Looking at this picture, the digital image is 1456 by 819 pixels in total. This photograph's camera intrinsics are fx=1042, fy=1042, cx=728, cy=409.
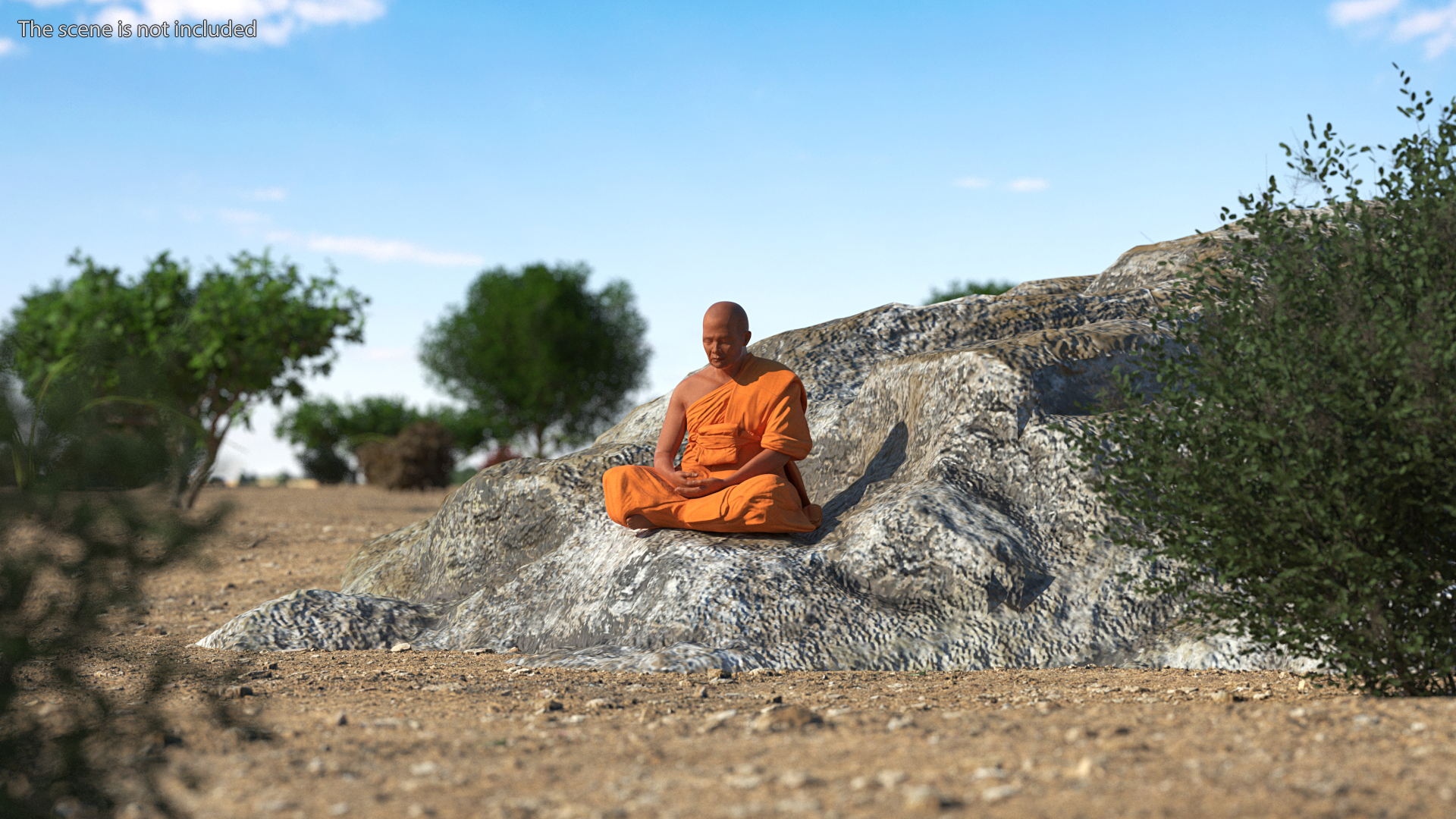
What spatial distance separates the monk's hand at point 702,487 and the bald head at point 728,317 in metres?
1.13

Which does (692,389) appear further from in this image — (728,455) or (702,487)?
(702,487)

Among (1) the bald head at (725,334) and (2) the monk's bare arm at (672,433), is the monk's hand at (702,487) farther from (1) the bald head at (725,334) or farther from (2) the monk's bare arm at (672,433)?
(1) the bald head at (725,334)

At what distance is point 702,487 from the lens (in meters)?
7.66

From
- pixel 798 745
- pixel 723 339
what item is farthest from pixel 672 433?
pixel 798 745

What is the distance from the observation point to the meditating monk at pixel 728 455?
299 inches

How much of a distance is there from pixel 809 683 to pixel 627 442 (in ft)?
13.4

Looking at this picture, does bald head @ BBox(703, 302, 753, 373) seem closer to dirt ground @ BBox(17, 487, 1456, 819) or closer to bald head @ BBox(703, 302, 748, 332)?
bald head @ BBox(703, 302, 748, 332)

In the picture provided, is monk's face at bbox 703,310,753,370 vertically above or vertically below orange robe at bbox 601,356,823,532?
above

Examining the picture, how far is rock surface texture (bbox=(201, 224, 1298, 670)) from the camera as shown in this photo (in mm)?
7051

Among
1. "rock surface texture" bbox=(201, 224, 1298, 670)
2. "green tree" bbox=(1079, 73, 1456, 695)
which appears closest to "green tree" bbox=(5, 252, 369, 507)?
"rock surface texture" bbox=(201, 224, 1298, 670)

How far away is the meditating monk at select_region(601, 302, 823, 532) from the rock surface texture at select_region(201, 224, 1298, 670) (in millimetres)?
209

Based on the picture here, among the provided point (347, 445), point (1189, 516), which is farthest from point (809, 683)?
point (347, 445)

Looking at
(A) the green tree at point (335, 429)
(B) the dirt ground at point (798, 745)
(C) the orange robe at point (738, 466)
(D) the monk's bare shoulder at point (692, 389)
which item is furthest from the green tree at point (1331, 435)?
(A) the green tree at point (335, 429)

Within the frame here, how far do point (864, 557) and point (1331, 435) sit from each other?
10.6 ft
